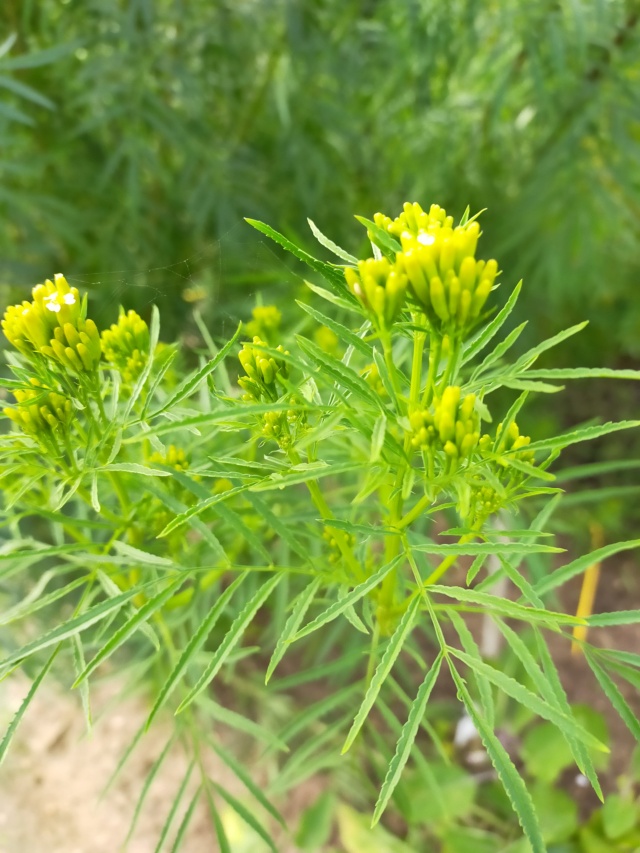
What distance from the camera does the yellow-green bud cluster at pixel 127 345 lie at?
0.52 metres

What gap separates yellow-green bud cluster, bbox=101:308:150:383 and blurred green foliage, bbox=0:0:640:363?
15.7 inches

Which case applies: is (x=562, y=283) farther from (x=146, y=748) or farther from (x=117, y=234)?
(x=146, y=748)

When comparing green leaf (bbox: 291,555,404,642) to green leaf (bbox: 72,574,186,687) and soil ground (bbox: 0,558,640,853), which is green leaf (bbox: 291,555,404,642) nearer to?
green leaf (bbox: 72,574,186,687)

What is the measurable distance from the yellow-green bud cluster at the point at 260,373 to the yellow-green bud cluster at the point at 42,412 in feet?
0.41

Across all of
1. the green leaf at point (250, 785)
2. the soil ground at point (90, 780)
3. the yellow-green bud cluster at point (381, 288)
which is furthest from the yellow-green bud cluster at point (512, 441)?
the soil ground at point (90, 780)

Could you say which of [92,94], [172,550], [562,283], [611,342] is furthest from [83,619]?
[611,342]

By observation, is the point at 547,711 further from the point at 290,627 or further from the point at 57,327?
the point at 57,327

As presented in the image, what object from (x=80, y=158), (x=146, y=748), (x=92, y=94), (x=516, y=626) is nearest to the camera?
(x=92, y=94)

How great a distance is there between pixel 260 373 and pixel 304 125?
103cm

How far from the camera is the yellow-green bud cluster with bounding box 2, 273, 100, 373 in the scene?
0.40m

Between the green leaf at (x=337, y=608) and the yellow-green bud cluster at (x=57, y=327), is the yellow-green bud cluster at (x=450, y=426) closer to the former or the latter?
the green leaf at (x=337, y=608)

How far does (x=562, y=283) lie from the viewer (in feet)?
4.56

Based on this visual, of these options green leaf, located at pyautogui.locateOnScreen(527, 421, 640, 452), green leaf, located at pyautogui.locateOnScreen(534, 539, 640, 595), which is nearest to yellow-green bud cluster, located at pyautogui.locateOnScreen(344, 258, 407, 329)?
green leaf, located at pyautogui.locateOnScreen(527, 421, 640, 452)

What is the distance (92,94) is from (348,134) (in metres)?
0.47
